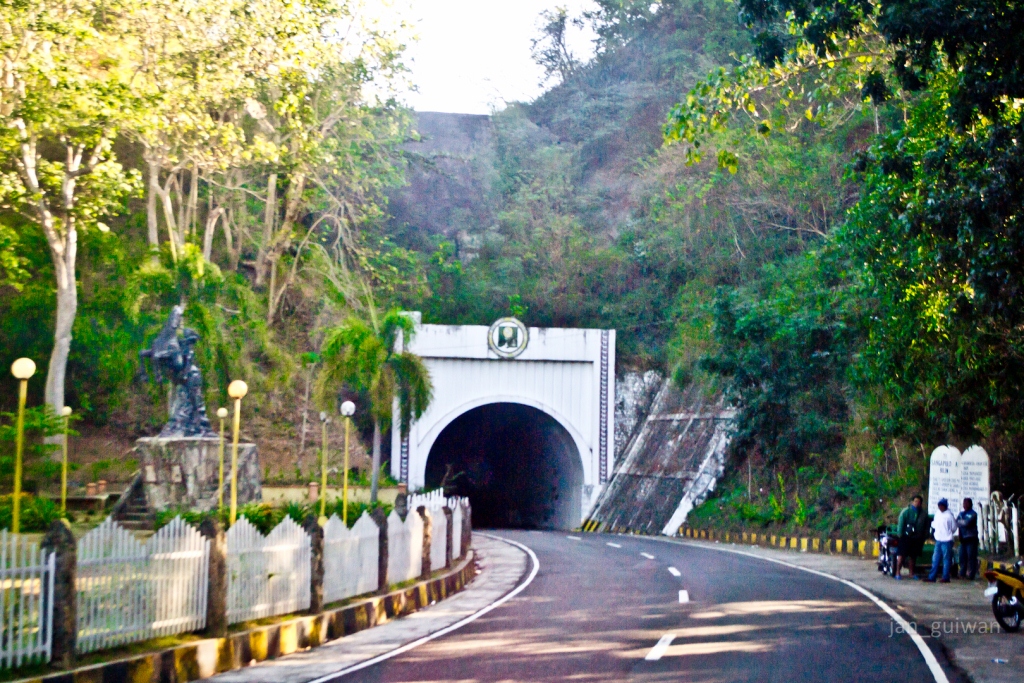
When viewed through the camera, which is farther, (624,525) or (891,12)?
(624,525)

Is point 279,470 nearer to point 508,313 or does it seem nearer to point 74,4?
point 508,313

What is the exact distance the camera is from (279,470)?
105 feet

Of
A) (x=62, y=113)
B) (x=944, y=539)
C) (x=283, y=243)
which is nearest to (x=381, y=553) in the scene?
(x=944, y=539)

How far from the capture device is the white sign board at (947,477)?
18000 millimetres

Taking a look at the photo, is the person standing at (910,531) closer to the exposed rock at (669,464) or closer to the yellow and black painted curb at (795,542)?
the yellow and black painted curb at (795,542)

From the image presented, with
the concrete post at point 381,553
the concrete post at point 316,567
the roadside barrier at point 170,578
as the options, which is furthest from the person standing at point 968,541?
the concrete post at point 316,567

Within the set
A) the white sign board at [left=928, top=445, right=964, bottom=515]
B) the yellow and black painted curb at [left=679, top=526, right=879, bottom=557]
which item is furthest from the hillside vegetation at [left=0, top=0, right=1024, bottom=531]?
the yellow and black painted curb at [left=679, top=526, right=879, bottom=557]

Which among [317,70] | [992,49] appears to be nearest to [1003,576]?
[992,49]

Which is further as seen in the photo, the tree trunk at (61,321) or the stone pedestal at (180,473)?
the tree trunk at (61,321)

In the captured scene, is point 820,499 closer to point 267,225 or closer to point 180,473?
point 180,473

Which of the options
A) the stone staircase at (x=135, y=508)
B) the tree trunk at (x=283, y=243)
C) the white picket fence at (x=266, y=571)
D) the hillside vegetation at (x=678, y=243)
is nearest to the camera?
the white picket fence at (x=266, y=571)

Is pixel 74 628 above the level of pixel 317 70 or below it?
below

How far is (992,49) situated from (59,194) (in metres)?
20.0

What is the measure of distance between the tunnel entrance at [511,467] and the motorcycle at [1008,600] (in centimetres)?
2577
